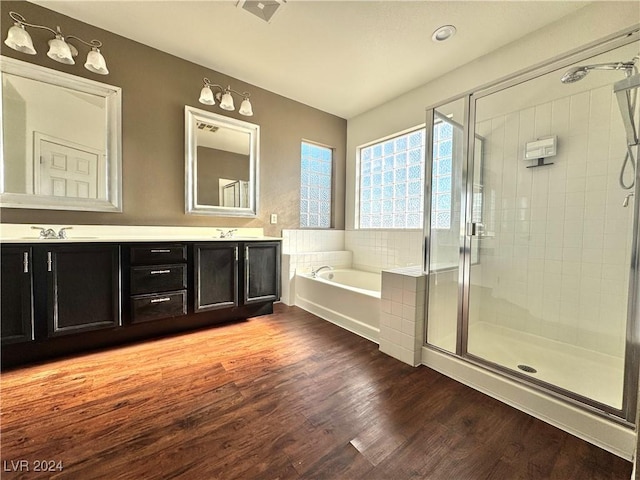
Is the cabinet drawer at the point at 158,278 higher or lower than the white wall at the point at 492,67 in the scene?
lower

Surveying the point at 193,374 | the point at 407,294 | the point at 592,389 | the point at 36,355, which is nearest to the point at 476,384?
the point at 592,389

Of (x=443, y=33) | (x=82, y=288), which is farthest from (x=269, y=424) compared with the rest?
(x=443, y=33)

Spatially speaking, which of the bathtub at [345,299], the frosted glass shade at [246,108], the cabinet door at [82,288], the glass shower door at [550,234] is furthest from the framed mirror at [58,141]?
the glass shower door at [550,234]

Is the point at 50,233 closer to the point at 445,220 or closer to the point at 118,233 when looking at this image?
the point at 118,233

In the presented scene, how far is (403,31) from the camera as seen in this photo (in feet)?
6.72

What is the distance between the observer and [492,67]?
2238mm

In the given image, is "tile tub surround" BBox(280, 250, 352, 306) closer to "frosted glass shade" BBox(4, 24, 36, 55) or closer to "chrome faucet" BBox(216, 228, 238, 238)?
"chrome faucet" BBox(216, 228, 238, 238)

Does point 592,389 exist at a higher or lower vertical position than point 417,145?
lower

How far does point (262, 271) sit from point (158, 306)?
93 centimetres

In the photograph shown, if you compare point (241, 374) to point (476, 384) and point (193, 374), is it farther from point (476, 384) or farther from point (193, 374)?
point (476, 384)

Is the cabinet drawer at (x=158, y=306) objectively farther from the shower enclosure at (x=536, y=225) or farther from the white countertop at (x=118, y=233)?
the shower enclosure at (x=536, y=225)

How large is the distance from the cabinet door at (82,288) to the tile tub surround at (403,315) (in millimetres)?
1997

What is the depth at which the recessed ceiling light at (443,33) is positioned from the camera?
200 centimetres

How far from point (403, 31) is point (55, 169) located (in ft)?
9.72
